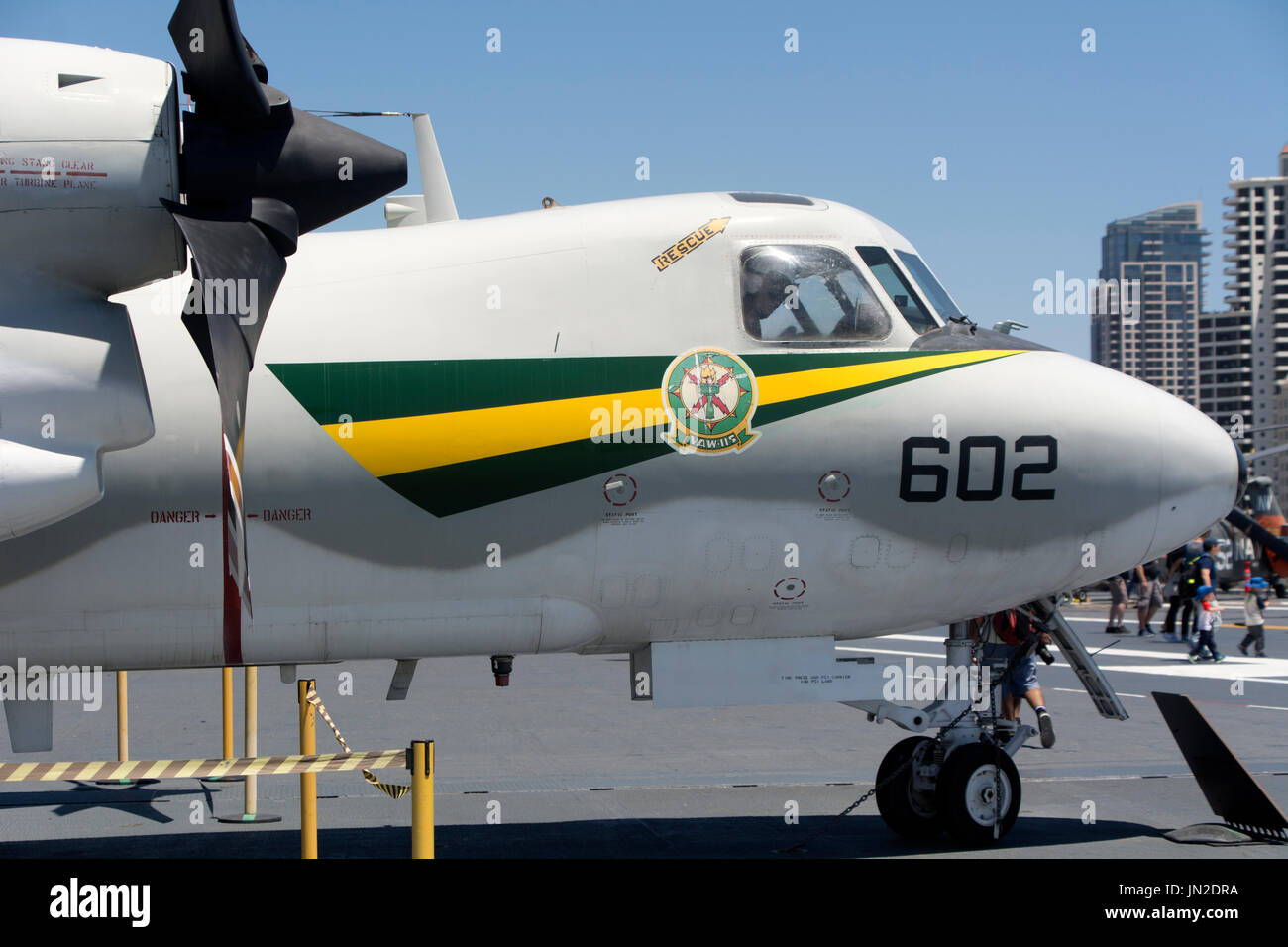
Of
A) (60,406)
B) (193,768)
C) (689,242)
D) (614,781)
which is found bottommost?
(614,781)

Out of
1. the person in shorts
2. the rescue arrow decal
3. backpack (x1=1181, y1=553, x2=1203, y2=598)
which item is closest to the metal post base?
the rescue arrow decal

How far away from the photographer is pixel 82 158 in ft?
21.2

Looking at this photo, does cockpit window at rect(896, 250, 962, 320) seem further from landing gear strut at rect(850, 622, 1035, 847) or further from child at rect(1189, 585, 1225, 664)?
child at rect(1189, 585, 1225, 664)

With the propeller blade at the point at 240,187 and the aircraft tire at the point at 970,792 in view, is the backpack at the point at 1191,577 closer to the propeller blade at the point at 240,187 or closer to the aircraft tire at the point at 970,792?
the aircraft tire at the point at 970,792

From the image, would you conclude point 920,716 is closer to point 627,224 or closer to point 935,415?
point 935,415

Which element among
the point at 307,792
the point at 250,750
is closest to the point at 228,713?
the point at 250,750

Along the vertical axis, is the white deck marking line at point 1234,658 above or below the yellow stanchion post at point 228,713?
below

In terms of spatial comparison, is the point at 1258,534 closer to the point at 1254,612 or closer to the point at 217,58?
the point at 217,58

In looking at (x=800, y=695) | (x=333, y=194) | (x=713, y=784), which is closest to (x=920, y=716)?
(x=800, y=695)

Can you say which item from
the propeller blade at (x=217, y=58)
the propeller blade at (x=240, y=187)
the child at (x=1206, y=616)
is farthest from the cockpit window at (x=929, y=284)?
the child at (x=1206, y=616)

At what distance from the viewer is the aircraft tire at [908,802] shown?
365 inches

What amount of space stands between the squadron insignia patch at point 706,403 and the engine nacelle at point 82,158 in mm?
3082

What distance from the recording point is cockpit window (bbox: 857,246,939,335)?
8.53m

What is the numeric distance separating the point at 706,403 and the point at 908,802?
11.9ft
